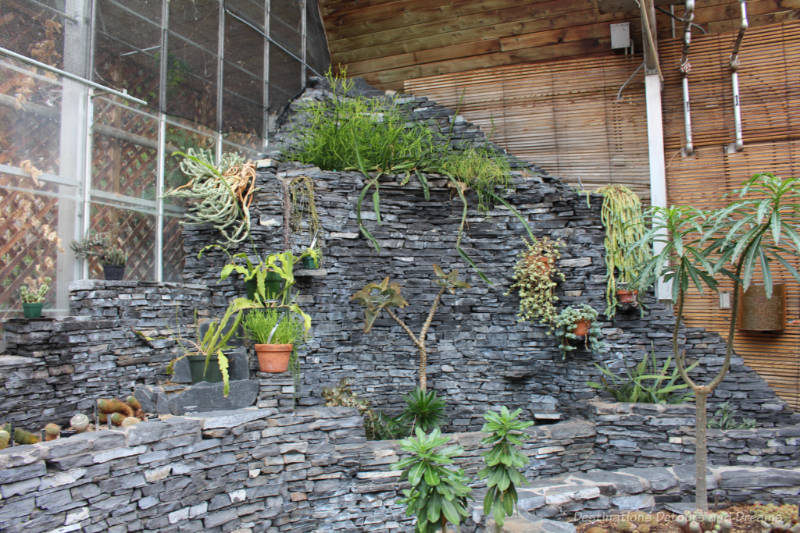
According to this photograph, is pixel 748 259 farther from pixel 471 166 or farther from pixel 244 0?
pixel 244 0

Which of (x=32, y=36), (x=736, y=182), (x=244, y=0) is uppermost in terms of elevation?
(x=244, y=0)

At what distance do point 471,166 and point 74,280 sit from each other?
3.57 metres

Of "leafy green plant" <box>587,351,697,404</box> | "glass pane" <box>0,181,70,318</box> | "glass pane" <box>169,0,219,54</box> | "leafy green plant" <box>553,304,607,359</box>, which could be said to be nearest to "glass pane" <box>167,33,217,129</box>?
"glass pane" <box>169,0,219,54</box>

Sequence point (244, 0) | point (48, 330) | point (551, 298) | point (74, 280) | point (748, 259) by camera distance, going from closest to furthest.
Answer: point (748, 259) → point (48, 330) → point (74, 280) → point (551, 298) → point (244, 0)

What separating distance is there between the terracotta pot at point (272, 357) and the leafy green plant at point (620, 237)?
9.91 feet

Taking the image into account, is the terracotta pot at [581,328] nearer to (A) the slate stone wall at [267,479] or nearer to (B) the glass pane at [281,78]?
(A) the slate stone wall at [267,479]

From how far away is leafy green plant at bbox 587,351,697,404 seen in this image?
4719 millimetres

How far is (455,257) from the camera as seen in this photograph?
539 centimetres

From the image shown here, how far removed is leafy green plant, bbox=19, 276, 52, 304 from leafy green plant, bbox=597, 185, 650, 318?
4.62 metres

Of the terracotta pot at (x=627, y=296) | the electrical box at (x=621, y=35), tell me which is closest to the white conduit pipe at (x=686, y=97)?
the electrical box at (x=621, y=35)

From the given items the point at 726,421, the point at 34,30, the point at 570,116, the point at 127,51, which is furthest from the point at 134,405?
the point at 570,116

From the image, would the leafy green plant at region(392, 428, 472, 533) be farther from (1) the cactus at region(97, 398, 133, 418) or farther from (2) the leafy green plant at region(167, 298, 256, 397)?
(1) the cactus at region(97, 398, 133, 418)

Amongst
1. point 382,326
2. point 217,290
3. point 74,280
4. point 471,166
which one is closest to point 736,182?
point 471,166

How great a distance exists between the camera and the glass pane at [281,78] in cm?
615
